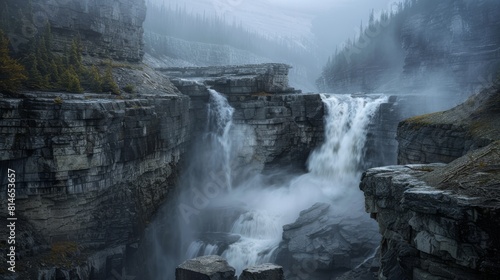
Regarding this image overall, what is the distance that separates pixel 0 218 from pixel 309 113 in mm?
27307

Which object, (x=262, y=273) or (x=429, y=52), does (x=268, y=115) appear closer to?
(x=262, y=273)

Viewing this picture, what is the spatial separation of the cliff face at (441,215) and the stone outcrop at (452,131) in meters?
0.41

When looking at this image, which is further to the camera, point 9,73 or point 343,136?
point 343,136

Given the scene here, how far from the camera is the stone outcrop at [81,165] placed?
21.4 meters

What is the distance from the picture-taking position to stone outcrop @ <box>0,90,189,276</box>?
21359 mm

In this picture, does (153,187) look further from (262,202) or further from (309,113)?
(309,113)

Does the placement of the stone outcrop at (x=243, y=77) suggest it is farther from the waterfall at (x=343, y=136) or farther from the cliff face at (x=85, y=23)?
the cliff face at (x=85, y=23)

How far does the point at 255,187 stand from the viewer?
127ft

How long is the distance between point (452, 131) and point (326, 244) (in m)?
10.5

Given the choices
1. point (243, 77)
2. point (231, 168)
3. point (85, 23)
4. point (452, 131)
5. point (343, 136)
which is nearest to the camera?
point (452, 131)

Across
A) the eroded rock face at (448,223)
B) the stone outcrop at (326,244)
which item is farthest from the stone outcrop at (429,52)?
the eroded rock face at (448,223)

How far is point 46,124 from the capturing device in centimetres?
2180

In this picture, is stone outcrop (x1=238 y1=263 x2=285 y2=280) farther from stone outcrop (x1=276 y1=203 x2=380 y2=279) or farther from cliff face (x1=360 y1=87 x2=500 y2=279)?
stone outcrop (x1=276 y1=203 x2=380 y2=279)

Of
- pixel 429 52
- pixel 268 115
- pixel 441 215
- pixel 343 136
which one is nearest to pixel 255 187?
pixel 268 115
